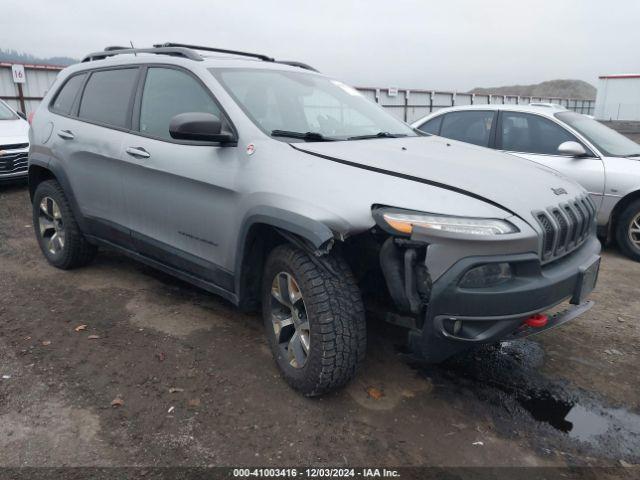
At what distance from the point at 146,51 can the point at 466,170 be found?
8.77 feet

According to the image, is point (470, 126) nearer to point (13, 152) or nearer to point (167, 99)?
point (167, 99)

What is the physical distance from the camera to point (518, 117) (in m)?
6.10

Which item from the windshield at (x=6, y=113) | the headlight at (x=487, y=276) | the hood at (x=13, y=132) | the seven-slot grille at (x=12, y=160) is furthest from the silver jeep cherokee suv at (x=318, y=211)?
the windshield at (x=6, y=113)

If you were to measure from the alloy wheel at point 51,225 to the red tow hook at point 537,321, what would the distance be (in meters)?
3.83

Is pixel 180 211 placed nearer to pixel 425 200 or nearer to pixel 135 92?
pixel 135 92

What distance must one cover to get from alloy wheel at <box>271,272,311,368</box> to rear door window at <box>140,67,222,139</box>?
3.66ft

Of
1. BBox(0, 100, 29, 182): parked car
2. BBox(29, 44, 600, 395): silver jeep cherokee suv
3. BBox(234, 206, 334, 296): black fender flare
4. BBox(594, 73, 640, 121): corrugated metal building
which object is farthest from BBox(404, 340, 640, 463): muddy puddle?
BBox(594, 73, 640, 121): corrugated metal building

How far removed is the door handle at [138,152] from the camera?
347 centimetres

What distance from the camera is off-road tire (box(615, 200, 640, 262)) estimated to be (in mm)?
5391

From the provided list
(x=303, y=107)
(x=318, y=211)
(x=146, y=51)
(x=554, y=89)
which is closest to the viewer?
(x=318, y=211)

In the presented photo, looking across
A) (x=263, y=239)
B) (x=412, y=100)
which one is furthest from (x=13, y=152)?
(x=412, y=100)

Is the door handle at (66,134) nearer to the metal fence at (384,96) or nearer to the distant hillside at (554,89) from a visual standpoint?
the metal fence at (384,96)

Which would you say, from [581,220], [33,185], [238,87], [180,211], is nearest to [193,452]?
[180,211]

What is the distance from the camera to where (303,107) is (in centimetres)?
340
